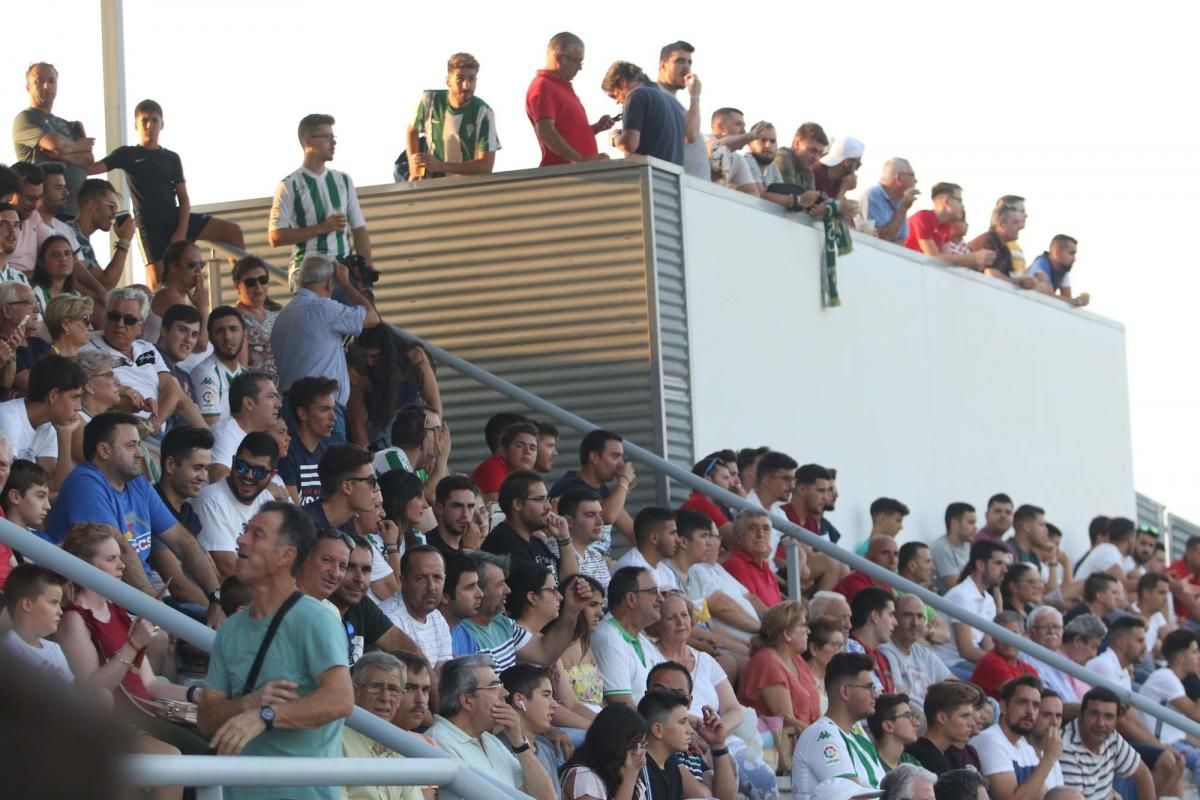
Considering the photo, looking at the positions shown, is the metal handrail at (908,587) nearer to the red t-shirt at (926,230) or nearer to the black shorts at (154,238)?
the black shorts at (154,238)

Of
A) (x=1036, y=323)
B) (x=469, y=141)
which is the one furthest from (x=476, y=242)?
(x=1036, y=323)

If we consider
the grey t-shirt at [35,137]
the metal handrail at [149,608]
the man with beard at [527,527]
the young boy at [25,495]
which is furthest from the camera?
the grey t-shirt at [35,137]

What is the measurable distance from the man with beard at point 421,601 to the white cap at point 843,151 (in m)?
7.11

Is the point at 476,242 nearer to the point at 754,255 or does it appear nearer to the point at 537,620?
the point at 754,255

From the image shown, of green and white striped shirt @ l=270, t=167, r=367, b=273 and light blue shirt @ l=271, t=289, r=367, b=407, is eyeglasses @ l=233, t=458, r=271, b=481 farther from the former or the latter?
green and white striped shirt @ l=270, t=167, r=367, b=273

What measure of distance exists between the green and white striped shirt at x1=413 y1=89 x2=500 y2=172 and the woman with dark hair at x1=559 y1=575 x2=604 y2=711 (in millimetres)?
4484

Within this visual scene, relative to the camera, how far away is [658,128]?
11578 millimetres

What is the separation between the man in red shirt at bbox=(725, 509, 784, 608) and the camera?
956 cm

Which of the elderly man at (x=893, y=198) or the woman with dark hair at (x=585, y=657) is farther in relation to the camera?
the elderly man at (x=893, y=198)

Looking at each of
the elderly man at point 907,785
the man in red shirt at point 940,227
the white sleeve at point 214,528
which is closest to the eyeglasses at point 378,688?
the white sleeve at point 214,528

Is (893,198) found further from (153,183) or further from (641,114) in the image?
(153,183)

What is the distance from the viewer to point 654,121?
37.9ft

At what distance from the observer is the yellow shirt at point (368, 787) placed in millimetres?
5113

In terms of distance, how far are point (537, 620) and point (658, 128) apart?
4.90 m
